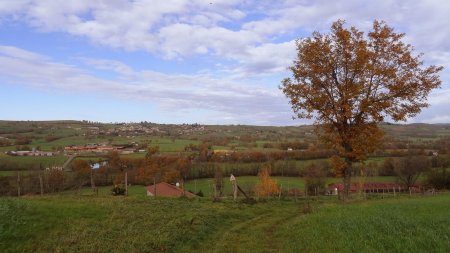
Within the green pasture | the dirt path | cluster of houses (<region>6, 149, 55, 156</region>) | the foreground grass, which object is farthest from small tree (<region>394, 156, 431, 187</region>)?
cluster of houses (<region>6, 149, 55, 156</region>)

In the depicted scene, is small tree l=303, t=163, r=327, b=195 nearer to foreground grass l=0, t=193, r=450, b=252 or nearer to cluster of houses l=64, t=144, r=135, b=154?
cluster of houses l=64, t=144, r=135, b=154

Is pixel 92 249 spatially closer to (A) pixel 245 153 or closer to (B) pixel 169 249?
(B) pixel 169 249

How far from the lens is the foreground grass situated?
12.6 meters

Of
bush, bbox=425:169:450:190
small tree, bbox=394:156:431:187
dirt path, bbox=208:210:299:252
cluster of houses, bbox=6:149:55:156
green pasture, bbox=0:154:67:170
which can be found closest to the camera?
dirt path, bbox=208:210:299:252

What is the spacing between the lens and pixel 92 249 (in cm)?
1282

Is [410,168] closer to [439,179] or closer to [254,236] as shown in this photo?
[439,179]

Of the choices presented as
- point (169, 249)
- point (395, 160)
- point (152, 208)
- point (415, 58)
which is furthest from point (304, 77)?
point (395, 160)

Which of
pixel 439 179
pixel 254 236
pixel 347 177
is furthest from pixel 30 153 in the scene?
pixel 254 236

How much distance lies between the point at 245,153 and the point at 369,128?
8744 centimetres

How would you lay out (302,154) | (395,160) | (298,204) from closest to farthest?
1. (298,204)
2. (395,160)
3. (302,154)

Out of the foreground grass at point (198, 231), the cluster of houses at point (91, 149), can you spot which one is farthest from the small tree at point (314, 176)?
the foreground grass at point (198, 231)

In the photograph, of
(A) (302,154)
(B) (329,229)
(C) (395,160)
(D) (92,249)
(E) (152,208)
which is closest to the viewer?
(D) (92,249)

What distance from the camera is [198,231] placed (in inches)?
630

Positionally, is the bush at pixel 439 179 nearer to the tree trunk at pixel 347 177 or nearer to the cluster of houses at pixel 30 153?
the tree trunk at pixel 347 177
